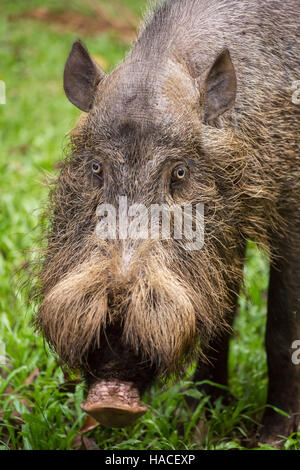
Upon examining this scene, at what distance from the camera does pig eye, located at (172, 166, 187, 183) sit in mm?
3277

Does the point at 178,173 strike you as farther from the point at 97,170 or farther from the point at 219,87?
the point at 219,87

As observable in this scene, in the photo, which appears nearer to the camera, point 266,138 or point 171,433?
point 266,138

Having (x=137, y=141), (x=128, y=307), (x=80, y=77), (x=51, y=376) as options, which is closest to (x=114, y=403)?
(x=128, y=307)

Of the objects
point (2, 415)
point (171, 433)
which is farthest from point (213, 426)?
point (2, 415)

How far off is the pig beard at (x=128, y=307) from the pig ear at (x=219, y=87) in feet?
2.57

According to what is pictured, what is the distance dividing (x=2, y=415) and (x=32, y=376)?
428 mm

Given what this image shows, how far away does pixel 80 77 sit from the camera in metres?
3.70

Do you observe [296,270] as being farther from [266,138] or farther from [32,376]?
[32,376]

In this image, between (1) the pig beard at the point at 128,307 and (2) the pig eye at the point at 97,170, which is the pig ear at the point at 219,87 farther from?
(1) the pig beard at the point at 128,307

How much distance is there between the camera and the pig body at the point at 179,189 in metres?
2.86

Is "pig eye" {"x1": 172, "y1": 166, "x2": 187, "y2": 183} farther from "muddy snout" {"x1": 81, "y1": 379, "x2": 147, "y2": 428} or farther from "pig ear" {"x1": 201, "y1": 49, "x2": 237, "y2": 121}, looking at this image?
"muddy snout" {"x1": 81, "y1": 379, "x2": 147, "y2": 428}

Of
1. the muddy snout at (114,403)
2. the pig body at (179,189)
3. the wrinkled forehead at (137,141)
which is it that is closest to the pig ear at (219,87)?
the pig body at (179,189)

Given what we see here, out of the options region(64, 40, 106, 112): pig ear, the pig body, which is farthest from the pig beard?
region(64, 40, 106, 112): pig ear

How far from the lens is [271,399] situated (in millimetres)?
4273
